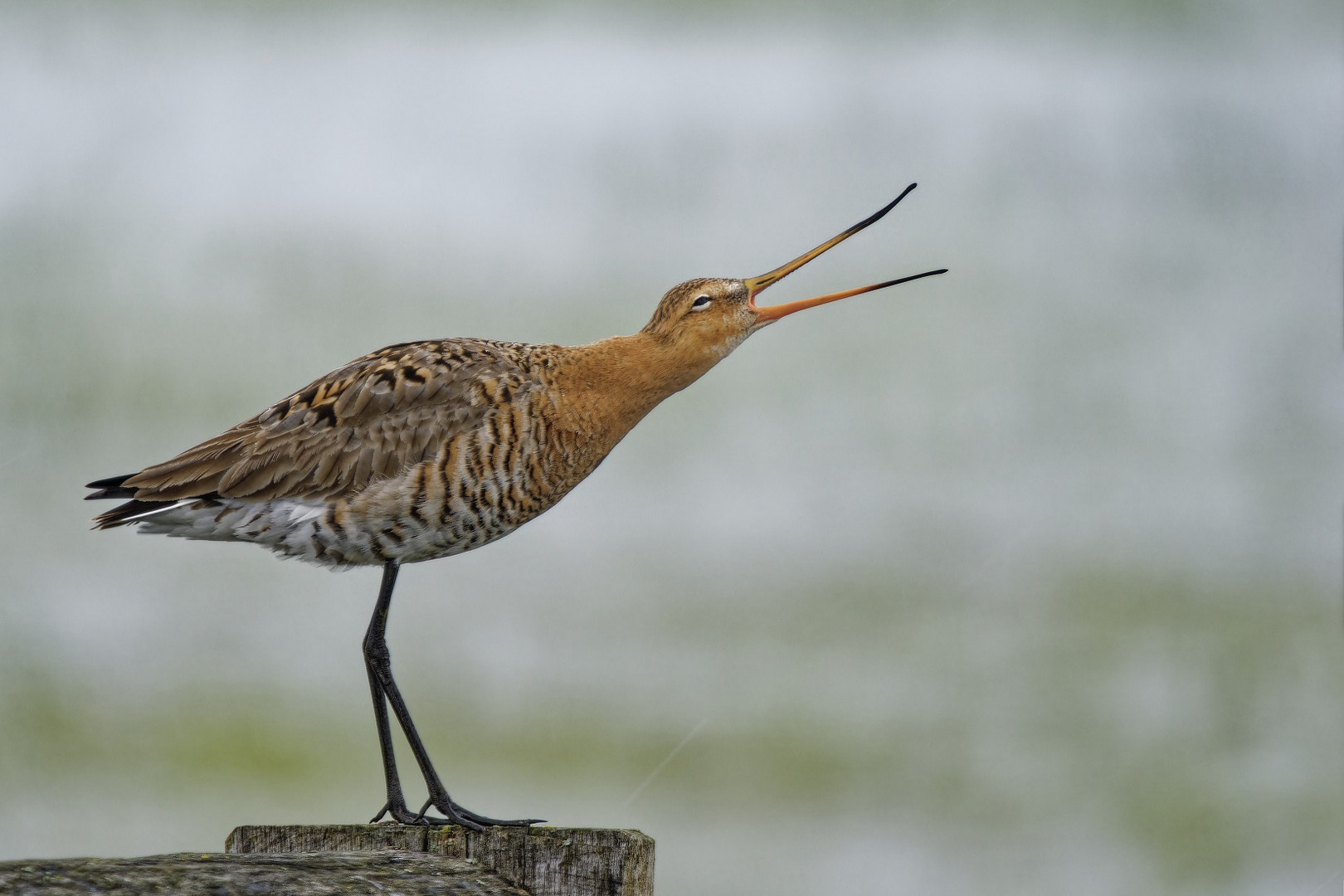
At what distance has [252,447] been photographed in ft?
15.4

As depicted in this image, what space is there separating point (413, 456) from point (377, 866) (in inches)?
80.1

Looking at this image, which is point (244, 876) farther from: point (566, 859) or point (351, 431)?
point (351, 431)

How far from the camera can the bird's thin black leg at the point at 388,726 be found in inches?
171

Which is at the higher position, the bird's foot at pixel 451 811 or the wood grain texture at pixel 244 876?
the bird's foot at pixel 451 811

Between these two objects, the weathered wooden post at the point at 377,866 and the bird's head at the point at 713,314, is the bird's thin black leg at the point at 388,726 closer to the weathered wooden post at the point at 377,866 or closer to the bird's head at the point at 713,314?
the weathered wooden post at the point at 377,866

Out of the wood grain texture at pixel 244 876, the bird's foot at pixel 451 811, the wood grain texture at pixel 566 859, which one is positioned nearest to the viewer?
the wood grain texture at pixel 244 876

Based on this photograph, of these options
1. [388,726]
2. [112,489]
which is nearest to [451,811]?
[388,726]

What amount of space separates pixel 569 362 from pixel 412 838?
1.96 metres

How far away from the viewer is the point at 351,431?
4.66 m

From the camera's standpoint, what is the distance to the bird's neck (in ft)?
15.9

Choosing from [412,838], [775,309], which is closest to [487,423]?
[775,309]

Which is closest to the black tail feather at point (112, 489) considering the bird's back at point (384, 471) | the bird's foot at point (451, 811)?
the bird's back at point (384, 471)

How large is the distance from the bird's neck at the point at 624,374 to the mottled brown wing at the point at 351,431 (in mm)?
196

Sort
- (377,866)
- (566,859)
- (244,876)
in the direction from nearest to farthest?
(244,876) → (377,866) → (566,859)
